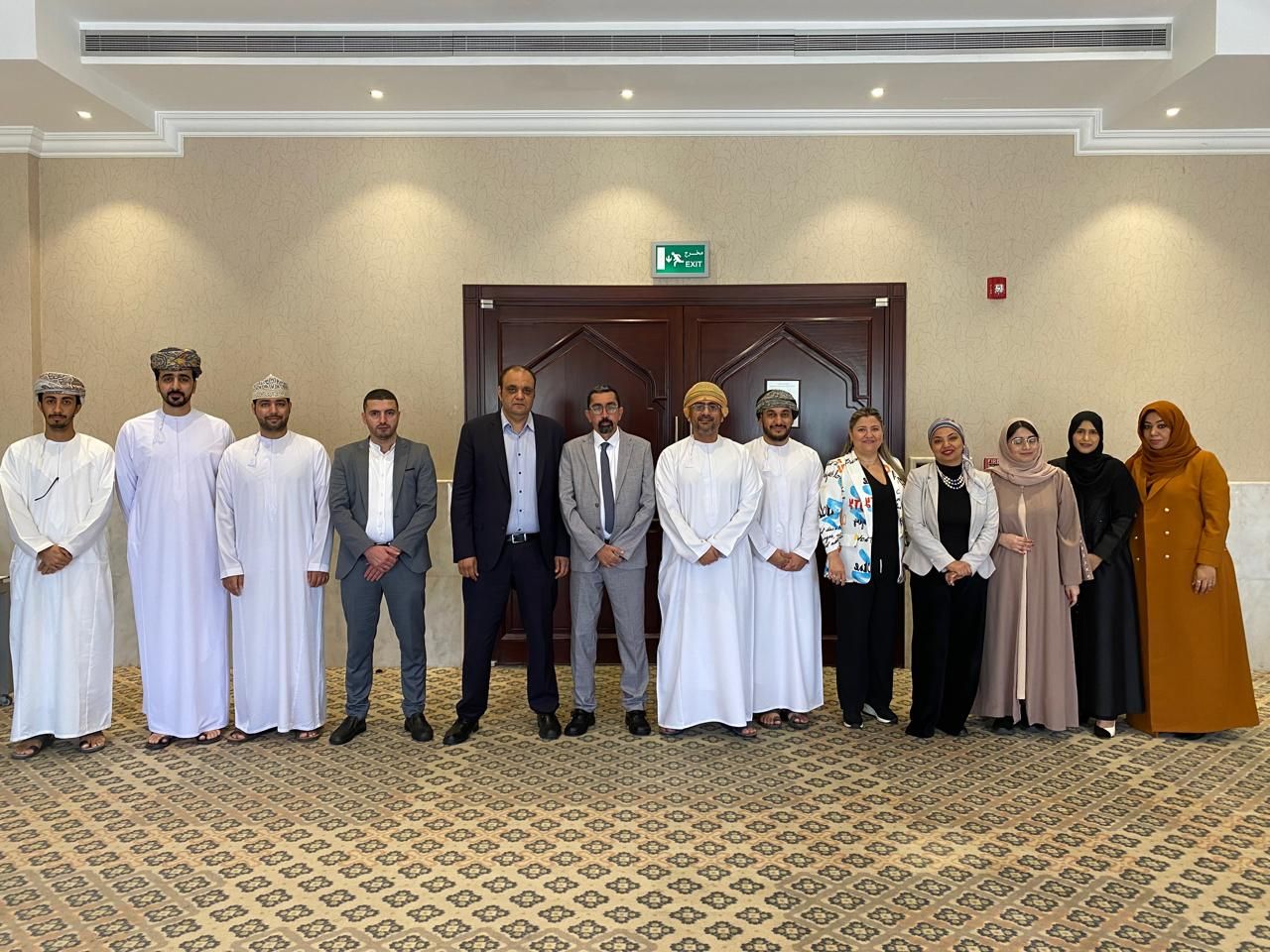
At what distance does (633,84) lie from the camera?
5.26 m

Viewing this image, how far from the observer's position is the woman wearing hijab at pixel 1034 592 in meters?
4.45

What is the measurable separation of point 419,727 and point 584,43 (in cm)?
361

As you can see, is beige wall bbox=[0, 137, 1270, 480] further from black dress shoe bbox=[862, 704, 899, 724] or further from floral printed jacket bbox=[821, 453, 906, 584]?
black dress shoe bbox=[862, 704, 899, 724]

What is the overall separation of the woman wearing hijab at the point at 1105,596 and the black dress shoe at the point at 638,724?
7.03ft

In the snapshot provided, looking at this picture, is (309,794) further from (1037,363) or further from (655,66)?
(1037,363)

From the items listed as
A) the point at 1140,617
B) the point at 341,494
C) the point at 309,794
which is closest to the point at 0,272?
the point at 341,494

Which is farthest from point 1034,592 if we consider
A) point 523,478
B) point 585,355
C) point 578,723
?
point 585,355

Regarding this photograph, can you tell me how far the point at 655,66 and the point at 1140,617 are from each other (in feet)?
12.4

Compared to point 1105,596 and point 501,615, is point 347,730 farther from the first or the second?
point 1105,596

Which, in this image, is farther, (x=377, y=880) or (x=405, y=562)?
(x=405, y=562)

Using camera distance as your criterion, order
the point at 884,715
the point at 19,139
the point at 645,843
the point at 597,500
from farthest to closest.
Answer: the point at 19,139 → the point at 884,715 → the point at 597,500 → the point at 645,843

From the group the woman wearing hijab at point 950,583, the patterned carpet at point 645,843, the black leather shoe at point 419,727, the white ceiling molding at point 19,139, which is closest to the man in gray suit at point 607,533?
the patterned carpet at point 645,843

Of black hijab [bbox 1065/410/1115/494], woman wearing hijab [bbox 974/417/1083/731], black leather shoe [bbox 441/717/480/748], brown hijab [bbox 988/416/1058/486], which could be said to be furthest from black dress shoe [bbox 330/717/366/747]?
black hijab [bbox 1065/410/1115/494]

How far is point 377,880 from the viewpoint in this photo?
122 inches
